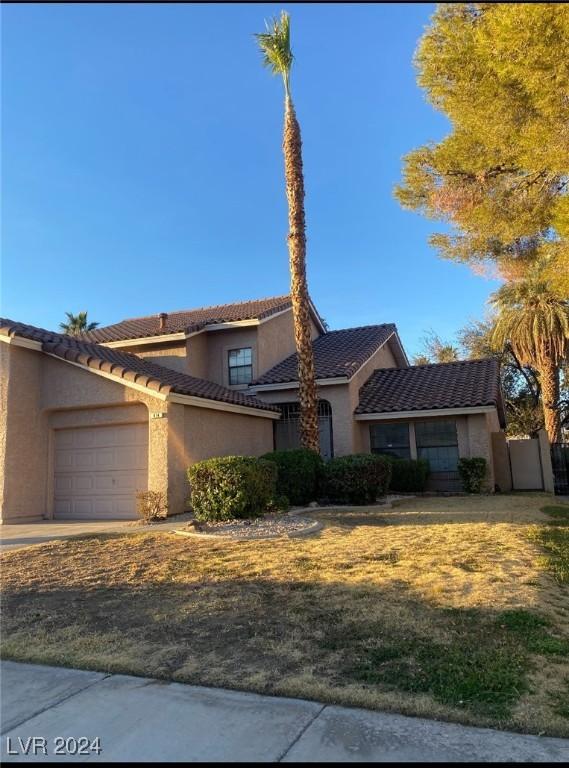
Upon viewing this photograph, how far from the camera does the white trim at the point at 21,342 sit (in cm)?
1359

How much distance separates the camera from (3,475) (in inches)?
527

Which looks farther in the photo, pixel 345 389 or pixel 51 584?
pixel 345 389

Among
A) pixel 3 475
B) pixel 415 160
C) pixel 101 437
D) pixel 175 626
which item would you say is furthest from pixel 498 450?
pixel 175 626

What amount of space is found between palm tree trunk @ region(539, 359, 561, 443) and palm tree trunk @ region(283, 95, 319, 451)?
14985mm

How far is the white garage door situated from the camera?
1373cm

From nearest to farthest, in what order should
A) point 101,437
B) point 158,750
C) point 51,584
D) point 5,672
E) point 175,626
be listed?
point 158,750, point 5,672, point 175,626, point 51,584, point 101,437

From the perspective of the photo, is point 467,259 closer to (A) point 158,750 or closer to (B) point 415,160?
(B) point 415,160

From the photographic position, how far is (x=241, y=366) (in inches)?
842

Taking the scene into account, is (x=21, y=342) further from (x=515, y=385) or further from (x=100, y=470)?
(x=515, y=385)

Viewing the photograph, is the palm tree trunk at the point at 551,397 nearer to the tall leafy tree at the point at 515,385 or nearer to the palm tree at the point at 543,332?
the palm tree at the point at 543,332

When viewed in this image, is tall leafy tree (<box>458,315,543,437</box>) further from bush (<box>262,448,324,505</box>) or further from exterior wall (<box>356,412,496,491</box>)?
bush (<box>262,448,324,505</box>)

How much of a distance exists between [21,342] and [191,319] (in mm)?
10644

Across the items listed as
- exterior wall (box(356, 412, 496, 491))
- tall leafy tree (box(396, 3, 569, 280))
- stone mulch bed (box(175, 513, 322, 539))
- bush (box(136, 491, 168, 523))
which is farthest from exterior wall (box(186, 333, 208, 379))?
stone mulch bed (box(175, 513, 322, 539))

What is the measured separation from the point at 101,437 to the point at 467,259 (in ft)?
34.2
